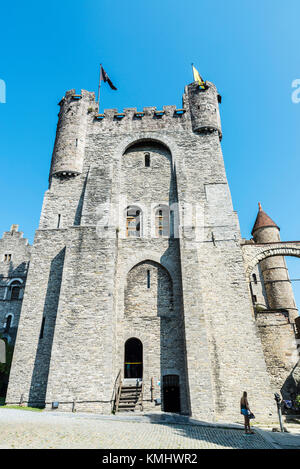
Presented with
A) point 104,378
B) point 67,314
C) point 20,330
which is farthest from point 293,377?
point 20,330

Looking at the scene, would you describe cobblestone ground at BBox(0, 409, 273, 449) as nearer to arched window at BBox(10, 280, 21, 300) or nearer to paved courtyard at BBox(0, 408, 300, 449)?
paved courtyard at BBox(0, 408, 300, 449)

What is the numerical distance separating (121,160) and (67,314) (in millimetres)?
10451

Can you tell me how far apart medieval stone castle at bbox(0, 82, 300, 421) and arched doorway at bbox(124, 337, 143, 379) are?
46mm

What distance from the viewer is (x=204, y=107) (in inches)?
784

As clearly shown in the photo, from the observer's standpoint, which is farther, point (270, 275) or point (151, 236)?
point (270, 275)

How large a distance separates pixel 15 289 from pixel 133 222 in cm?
1294

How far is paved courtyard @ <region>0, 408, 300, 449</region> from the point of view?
6.20 meters

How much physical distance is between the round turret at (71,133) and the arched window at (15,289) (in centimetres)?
1034

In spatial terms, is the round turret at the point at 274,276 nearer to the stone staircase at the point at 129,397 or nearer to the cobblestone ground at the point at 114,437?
the stone staircase at the point at 129,397

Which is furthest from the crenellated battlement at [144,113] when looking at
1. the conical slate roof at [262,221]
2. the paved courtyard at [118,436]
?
the paved courtyard at [118,436]

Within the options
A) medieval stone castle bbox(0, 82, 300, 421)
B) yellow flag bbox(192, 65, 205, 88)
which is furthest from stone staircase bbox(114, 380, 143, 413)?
yellow flag bbox(192, 65, 205, 88)

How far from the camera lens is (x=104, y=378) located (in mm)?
11758

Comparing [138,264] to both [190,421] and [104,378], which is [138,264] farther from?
[190,421]

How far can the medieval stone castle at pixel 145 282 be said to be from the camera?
1223 centimetres
